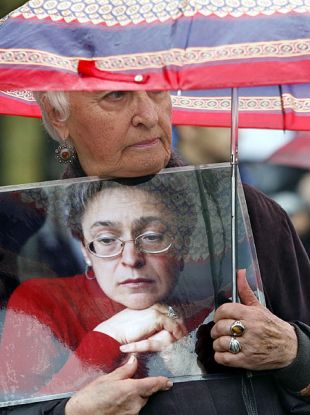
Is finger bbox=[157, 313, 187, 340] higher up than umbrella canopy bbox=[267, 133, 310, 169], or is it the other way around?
umbrella canopy bbox=[267, 133, 310, 169]

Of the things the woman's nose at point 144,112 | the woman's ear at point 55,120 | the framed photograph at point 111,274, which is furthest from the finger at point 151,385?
the woman's ear at point 55,120

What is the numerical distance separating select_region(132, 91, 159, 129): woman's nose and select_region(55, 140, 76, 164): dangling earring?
30 centimetres

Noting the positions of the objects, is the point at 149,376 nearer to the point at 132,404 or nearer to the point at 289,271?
the point at 132,404

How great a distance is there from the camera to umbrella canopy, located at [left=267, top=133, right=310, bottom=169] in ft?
21.8

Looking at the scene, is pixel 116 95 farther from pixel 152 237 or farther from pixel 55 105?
pixel 152 237

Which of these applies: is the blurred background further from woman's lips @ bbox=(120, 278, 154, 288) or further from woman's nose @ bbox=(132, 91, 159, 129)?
woman's lips @ bbox=(120, 278, 154, 288)

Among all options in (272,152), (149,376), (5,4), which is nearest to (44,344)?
(149,376)

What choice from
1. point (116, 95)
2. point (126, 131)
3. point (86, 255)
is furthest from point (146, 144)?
point (86, 255)

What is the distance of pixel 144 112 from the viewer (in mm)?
3539

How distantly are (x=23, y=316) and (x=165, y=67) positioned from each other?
98 centimetres

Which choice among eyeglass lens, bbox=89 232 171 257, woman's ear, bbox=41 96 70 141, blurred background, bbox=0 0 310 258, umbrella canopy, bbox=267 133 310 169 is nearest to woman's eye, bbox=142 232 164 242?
eyeglass lens, bbox=89 232 171 257

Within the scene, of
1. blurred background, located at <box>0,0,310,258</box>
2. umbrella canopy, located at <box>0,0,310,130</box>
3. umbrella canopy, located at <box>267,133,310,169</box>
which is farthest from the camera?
umbrella canopy, located at <box>267,133,310,169</box>

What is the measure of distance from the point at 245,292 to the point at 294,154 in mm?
3308

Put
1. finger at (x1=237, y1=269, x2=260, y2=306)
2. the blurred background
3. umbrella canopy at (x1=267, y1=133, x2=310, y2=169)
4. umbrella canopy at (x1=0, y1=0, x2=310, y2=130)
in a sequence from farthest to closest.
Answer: umbrella canopy at (x1=267, y1=133, x2=310, y2=169)
the blurred background
finger at (x1=237, y1=269, x2=260, y2=306)
umbrella canopy at (x1=0, y1=0, x2=310, y2=130)
